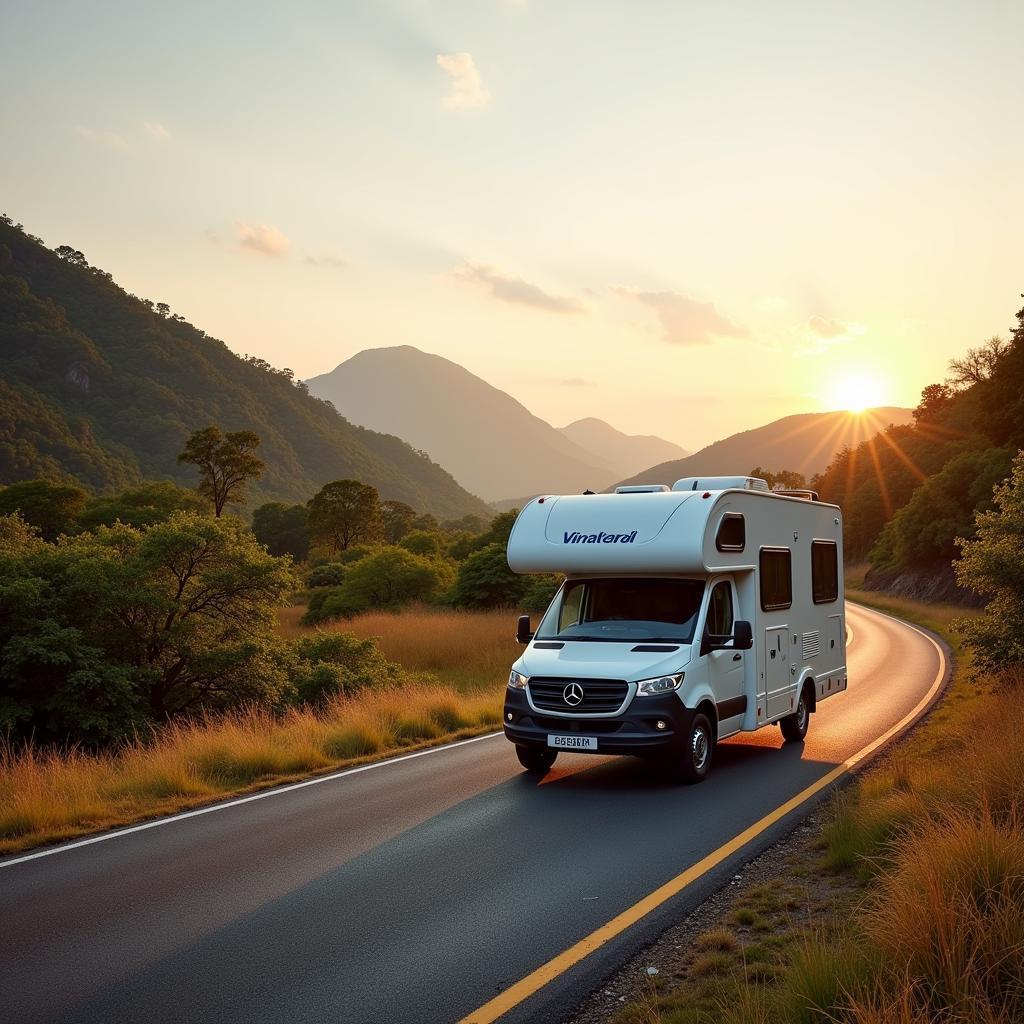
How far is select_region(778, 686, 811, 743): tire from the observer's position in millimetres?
13320

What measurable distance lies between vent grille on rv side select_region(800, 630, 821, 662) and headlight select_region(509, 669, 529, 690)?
15.1 feet

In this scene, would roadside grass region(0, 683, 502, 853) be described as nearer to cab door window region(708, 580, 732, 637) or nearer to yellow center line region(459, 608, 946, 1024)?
cab door window region(708, 580, 732, 637)

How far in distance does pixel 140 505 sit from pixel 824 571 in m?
59.3

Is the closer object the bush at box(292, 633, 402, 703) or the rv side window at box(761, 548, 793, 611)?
the rv side window at box(761, 548, 793, 611)

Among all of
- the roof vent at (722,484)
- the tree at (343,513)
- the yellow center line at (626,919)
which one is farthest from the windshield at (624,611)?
the tree at (343,513)

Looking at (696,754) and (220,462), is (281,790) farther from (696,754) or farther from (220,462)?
(220,462)

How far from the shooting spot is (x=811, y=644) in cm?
1395

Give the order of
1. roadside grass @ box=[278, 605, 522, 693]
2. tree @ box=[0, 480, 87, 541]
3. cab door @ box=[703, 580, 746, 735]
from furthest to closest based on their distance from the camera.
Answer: tree @ box=[0, 480, 87, 541] < roadside grass @ box=[278, 605, 522, 693] < cab door @ box=[703, 580, 746, 735]

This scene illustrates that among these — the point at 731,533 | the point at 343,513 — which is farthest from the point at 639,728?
the point at 343,513

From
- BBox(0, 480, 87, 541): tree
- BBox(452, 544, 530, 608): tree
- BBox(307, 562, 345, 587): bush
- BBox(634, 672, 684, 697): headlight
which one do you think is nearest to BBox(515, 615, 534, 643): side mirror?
BBox(634, 672, 684, 697): headlight

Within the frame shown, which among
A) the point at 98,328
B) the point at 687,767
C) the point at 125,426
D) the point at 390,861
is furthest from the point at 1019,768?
the point at 98,328

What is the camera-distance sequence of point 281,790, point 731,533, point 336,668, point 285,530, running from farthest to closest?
point 285,530, point 336,668, point 731,533, point 281,790

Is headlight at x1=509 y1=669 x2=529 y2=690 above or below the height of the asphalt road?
above

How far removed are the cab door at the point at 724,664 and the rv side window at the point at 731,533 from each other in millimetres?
438
